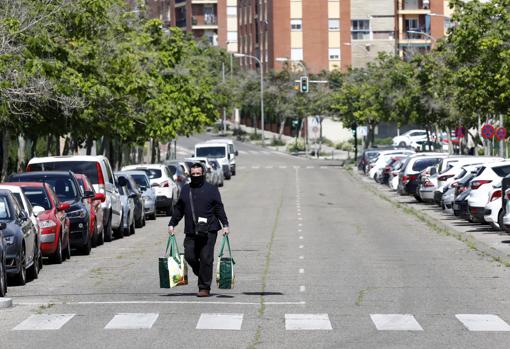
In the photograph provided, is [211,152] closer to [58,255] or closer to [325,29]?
[58,255]

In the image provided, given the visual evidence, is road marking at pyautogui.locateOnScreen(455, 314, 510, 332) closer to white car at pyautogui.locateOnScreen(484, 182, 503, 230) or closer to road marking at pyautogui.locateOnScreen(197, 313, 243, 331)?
road marking at pyautogui.locateOnScreen(197, 313, 243, 331)

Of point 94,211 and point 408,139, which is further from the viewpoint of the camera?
point 408,139

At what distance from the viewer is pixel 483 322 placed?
15.0 m

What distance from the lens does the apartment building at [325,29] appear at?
137 m

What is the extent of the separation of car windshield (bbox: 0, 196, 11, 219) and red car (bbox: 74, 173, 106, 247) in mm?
6951

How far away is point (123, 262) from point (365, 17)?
383ft

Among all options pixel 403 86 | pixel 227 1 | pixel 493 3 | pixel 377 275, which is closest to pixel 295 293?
pixel 377 275

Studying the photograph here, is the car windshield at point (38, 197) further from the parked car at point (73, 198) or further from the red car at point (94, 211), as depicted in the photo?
the red car at point (94, 211)

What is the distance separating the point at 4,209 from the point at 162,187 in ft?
76.5

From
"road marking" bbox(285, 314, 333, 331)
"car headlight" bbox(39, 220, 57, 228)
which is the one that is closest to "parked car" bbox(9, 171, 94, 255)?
"car headlight" bbox(39, 220, 57, 228)

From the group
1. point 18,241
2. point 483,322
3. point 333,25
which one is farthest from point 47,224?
point 333,25

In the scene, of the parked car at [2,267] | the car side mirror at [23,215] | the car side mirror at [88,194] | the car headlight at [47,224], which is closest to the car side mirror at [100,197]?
the car side mirror at [88,194]

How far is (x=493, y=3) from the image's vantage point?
4641 centimetres

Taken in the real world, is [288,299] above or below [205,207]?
below
